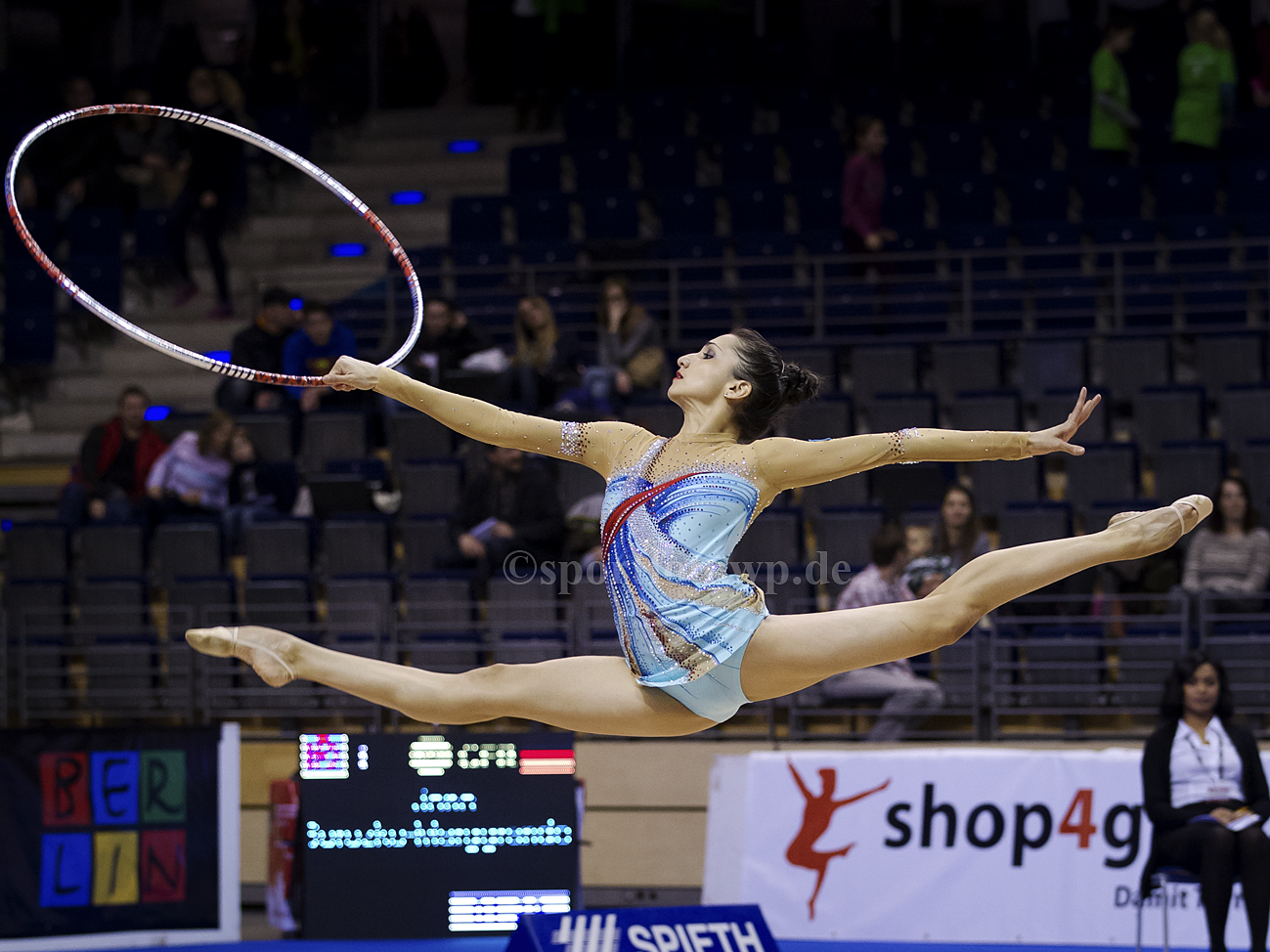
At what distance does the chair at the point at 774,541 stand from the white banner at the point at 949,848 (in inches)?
51.7

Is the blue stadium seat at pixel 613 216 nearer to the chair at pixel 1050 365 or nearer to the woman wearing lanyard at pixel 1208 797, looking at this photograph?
the chair at pixel 1050 365

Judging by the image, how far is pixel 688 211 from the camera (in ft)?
40.6

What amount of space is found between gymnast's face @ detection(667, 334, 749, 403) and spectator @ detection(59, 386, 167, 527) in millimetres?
6994

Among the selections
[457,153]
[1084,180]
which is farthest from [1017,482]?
[457,153]

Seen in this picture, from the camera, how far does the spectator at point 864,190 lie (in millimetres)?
11281

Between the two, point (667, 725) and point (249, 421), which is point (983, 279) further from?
point (667, 725)

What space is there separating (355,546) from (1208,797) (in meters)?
5.09

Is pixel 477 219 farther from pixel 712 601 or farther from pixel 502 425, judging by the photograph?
pixel 712 601

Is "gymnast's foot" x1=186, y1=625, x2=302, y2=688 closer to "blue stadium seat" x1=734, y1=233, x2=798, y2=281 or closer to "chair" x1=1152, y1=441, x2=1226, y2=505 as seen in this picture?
"chair" x1=1152, y1=441, x2=1226, y2=505

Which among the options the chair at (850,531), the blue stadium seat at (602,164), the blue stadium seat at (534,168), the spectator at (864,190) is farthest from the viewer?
the blue stadium seat at (534,168)

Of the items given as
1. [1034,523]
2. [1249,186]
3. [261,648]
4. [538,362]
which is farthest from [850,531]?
[261,648]

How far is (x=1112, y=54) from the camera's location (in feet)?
38.4

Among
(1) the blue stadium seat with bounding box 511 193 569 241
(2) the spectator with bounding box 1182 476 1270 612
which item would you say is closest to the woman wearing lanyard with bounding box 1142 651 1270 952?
(2) the spectator with bounding box 1182 476 1270 612

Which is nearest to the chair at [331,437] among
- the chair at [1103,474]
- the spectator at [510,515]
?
the spectator at [510,515]
